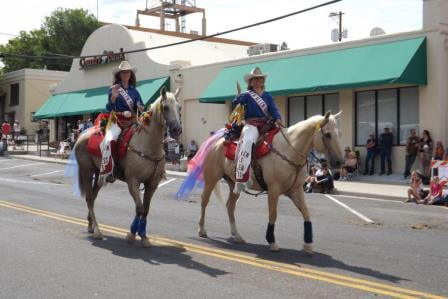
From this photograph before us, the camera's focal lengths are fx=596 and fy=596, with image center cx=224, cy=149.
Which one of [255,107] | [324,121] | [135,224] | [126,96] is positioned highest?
[126,96]

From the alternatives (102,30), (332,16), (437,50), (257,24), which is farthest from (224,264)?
(332,16)

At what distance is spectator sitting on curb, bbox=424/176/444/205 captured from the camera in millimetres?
15680

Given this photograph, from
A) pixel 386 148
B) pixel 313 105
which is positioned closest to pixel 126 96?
pixel 386 148

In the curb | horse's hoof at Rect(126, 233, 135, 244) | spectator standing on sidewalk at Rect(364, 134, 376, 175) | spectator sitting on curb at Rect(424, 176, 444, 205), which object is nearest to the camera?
horse's hoof at Rect(126, 233, 135, 244)

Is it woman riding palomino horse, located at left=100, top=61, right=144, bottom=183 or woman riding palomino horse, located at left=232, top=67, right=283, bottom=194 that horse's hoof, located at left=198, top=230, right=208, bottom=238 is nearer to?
woman riding palomino horse, located at left=232, top=67, right=283, bottom=194

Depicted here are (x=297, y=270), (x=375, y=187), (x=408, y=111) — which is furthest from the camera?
(x=408, y=111)

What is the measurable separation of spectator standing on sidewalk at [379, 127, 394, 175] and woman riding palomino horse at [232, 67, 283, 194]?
14296mm

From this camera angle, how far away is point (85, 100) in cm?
3909

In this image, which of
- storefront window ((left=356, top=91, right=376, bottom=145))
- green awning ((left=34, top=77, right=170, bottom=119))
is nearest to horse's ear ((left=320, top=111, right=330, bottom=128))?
storefront window ((left=356, top=91, right=376, bottom=145))

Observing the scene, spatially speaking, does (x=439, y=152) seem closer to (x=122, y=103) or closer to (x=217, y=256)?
(x=122, y=103)

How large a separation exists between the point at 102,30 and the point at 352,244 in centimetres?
3236

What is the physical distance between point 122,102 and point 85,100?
30651 mm

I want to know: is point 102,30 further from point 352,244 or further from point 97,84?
point 352,244

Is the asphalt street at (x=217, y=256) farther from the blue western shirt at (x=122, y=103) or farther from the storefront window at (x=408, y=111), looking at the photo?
the storefront window at (x=408, y=111)
